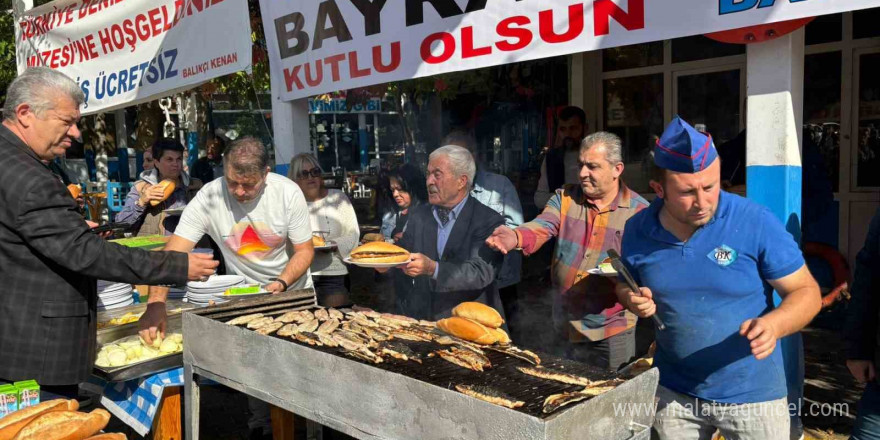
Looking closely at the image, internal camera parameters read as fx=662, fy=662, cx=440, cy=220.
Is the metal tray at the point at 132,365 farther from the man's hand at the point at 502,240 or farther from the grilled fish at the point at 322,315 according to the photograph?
Result: the man's hand at the point at 502,240

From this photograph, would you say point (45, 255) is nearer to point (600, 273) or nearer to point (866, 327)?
point (600, 273)

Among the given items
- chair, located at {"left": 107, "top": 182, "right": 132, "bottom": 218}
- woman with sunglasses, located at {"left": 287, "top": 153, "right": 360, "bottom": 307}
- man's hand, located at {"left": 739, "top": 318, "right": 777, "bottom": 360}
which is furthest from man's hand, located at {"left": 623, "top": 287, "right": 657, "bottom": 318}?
chair, located at {"left": 107, "top": 182, "right": 132, "bottom": 218}

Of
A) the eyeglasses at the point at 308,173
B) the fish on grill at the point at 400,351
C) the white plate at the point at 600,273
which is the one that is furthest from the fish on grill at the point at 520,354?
the eyeglasses at the point at 308,173

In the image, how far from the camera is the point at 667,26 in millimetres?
3256

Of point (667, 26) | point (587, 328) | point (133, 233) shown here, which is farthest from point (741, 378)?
point (133, 233)

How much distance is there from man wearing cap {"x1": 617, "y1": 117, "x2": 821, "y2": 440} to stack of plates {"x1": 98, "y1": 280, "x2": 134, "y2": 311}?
329cm

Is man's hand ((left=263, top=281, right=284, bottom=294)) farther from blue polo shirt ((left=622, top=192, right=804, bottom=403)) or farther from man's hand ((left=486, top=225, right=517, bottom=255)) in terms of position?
blue polo shirt ((left=622, top=192, right=804, bottom=403))

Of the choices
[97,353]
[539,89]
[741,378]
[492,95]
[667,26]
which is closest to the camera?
[741,378]

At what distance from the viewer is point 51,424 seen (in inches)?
86.3

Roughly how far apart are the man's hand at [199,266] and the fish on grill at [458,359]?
121cm

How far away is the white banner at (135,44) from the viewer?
209 inches

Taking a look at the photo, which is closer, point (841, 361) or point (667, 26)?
point (667, 26)

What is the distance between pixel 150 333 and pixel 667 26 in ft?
10.3

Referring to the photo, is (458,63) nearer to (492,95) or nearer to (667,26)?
(667,26)
